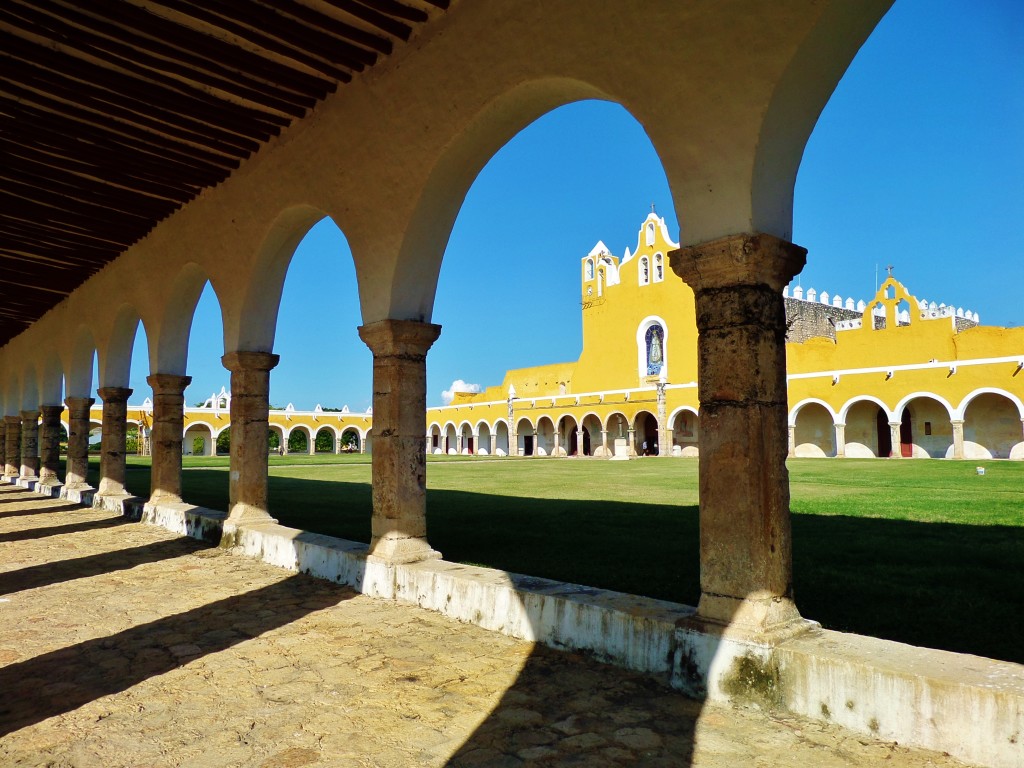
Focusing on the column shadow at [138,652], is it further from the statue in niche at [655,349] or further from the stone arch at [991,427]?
the statue in niche at [655,349]

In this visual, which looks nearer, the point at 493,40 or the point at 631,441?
the point at 493,40

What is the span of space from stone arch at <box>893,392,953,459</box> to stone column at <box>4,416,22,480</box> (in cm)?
2774

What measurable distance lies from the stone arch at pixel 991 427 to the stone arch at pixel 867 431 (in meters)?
3.28

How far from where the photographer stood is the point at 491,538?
23.3 feet

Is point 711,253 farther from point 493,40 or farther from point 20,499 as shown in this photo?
point 20,499

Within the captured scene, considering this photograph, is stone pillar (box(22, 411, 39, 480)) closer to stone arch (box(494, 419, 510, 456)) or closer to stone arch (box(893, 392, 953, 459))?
stone arch (box(893, 392, 953, 459))

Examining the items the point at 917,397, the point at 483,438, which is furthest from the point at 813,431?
the point at 483,438

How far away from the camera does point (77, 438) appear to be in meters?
13.3

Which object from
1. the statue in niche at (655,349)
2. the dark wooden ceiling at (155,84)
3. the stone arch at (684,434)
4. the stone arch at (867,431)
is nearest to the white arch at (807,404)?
the stone arch at (867,431)

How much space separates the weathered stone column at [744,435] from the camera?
9.68 feet

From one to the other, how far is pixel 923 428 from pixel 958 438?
271cm

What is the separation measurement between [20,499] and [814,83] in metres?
14.9

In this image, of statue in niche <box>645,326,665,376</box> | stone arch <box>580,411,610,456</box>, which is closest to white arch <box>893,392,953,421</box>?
statue in niche <box>645,326,665,376</box>

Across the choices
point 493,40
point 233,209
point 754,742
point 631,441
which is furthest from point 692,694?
point 631,441
